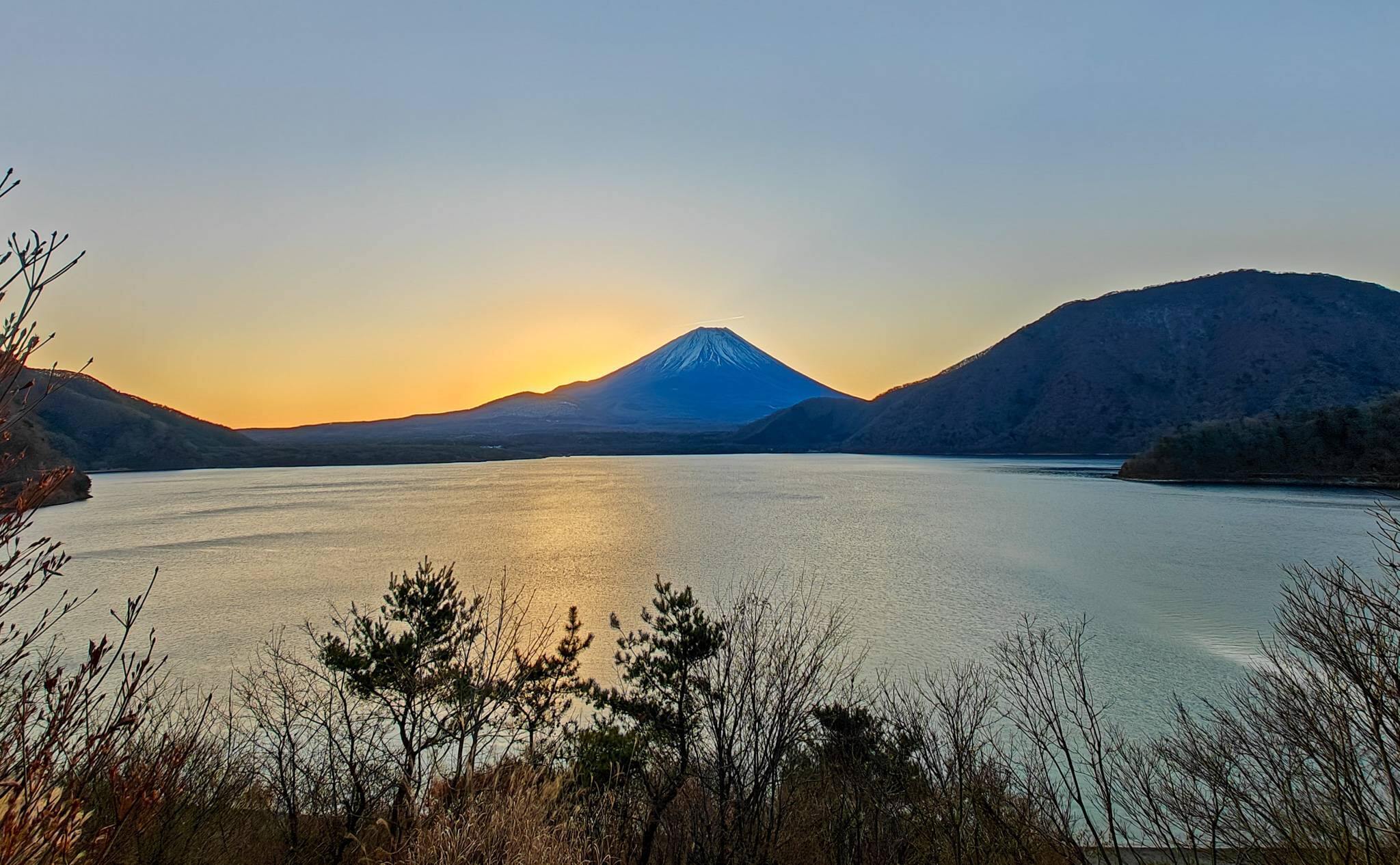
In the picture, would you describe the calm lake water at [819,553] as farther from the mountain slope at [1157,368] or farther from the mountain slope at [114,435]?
the mountain slope at [114,435]

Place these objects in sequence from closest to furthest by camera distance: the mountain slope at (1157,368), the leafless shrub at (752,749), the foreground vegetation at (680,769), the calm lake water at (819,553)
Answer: the foreground vegetation at (680,769)
the leafless shrub at (752,749)
the calm lake water at (819,553)
the mountain slope at (1157,368)

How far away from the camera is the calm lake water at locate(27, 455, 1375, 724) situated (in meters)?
15.5

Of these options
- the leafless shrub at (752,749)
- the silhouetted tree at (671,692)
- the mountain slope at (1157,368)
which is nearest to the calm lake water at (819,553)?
the leafless shrub at (752,749)

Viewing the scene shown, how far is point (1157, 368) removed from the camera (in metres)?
103

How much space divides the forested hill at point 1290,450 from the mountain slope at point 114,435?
4442 inches

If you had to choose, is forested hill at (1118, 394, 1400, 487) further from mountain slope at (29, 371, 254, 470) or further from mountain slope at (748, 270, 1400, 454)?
mountain slope at (29, 371, 254, 470)

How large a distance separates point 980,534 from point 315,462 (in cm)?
9927

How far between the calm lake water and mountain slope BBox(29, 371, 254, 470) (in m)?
50.4

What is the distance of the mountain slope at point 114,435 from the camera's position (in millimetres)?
90750

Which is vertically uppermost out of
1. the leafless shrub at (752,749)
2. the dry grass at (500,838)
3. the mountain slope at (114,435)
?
the mountain slope at (114,435)

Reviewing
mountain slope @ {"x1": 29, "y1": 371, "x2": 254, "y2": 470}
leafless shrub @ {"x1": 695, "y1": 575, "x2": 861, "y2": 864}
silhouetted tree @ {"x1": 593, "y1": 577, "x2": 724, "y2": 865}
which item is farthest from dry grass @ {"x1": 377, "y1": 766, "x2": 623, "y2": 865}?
mountain slope @ {"x1": 29, "y1": 371, "x2": 254, "y2": 470}

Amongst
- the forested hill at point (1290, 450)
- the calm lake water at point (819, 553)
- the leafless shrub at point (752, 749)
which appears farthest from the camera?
the forested hill at point (1290, 450)

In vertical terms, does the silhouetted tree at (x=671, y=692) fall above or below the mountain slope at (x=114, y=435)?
below

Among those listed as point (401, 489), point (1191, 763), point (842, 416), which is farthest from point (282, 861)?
point (842, 416)
